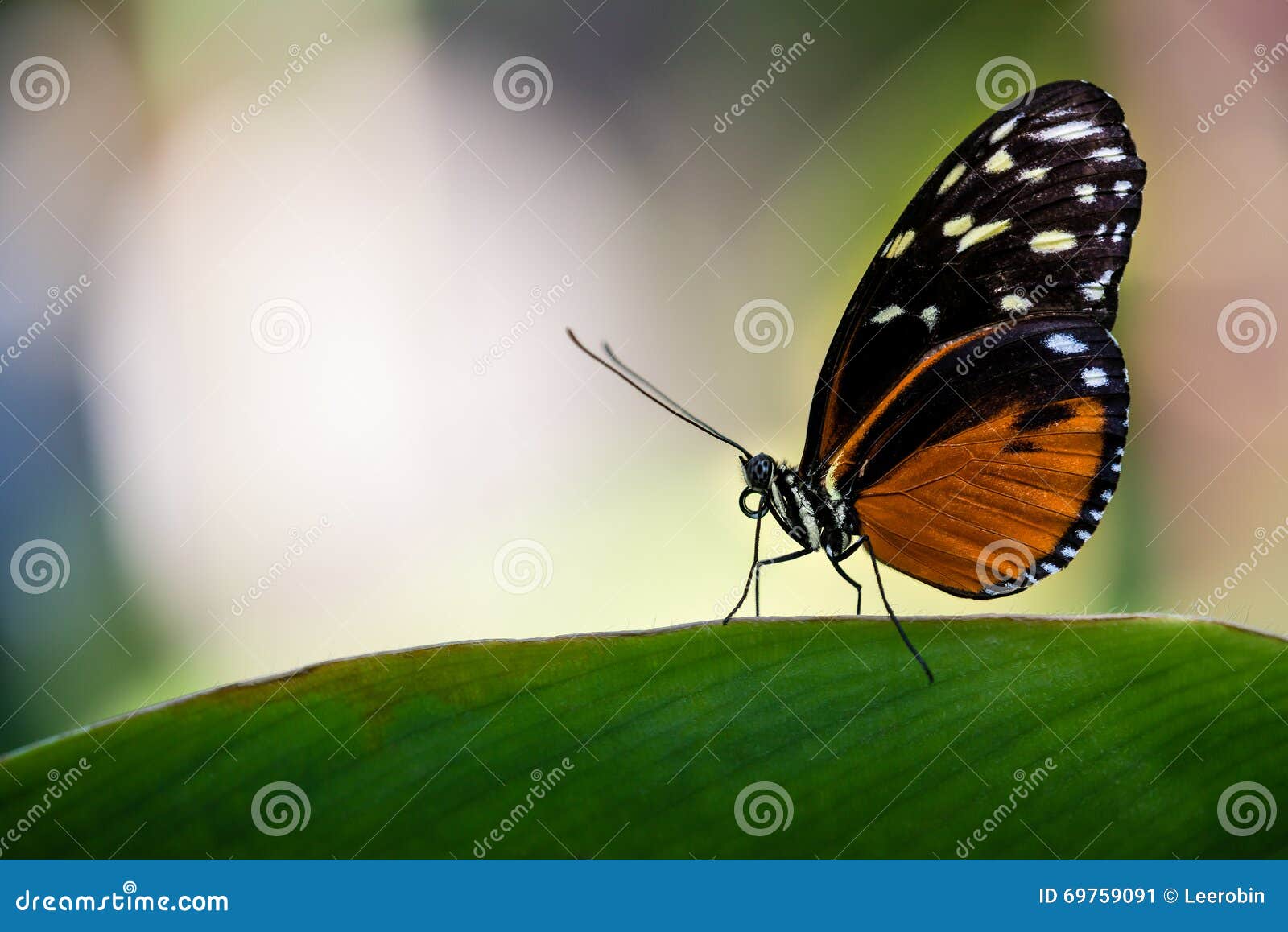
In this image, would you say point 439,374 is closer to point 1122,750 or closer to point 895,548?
point 895,548

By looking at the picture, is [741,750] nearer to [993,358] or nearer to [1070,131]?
[993,358]

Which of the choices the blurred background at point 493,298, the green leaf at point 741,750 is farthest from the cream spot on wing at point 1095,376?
the blurred background at point 493,298

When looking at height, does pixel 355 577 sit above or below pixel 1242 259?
below

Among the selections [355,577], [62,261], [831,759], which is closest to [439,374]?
[355,577]

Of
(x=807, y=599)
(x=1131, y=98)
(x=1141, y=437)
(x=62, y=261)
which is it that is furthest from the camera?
(x=62, y=261)

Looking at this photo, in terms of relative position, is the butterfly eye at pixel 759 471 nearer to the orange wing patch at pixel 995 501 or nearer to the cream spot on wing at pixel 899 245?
the orange wing patch at pixel 995 501

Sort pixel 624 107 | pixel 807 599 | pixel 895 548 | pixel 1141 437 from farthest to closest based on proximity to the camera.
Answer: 1. pixel 624 107
2. pixel 1141 437
3. pixel 807 599
4. pixel 895 548
